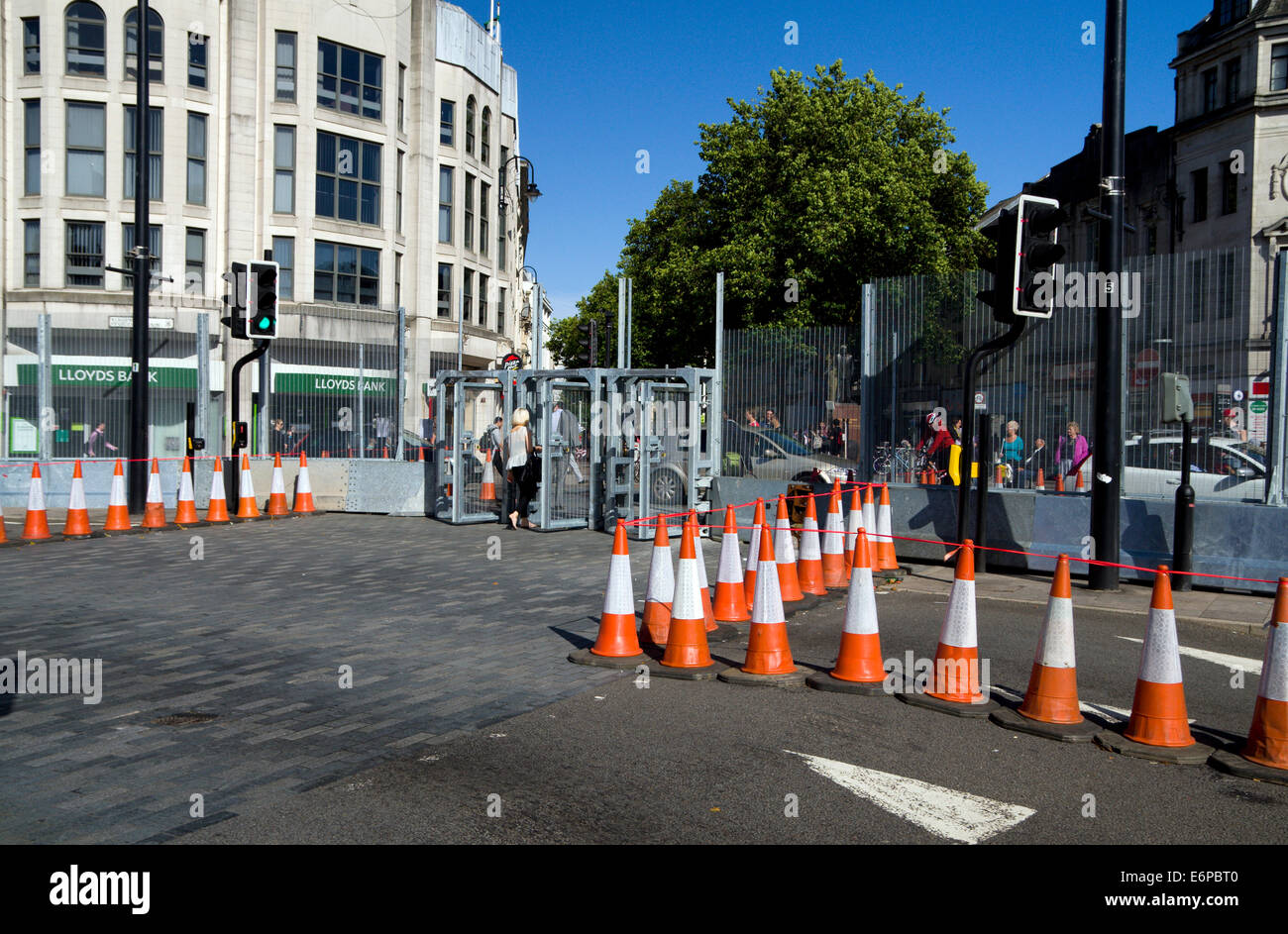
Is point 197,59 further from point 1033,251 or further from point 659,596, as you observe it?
point 659,596

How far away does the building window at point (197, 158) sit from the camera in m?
33.3

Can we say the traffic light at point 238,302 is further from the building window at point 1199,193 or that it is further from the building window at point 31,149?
the building window at point 1199,193

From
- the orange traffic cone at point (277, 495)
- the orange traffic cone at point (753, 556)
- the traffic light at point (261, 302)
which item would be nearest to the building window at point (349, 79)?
the traffic light at point (261, 302)

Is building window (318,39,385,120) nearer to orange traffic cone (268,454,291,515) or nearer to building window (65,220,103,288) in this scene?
building window (65,220,103,288)

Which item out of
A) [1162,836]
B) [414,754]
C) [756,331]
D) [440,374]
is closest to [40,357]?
[440,374]

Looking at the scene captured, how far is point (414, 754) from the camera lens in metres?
5.14

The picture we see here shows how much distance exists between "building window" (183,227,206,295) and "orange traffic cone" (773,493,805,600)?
2913 cm

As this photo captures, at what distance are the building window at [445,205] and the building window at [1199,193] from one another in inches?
1096

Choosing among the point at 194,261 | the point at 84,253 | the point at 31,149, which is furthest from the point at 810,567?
the point at 31,149

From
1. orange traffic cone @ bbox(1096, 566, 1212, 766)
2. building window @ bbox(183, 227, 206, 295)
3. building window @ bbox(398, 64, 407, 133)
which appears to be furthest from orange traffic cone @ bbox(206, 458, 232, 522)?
building window @ bbox(398, 64, 407, 133)

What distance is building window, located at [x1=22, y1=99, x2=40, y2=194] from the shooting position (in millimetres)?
32594

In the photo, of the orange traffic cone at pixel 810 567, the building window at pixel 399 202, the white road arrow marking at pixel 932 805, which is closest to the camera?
the white road arrow marking at pixel 932 805

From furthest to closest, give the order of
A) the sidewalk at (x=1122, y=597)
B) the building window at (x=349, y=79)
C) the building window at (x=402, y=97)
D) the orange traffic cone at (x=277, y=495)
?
the building window at (x=402, y=97)
the building window at (x=349, y=79)
the orange traffic cone at (x=277, y=495)
the sidewalk at (x=1122, y=597)

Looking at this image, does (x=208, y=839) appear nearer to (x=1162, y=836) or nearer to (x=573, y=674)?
(x=573, y=674)
